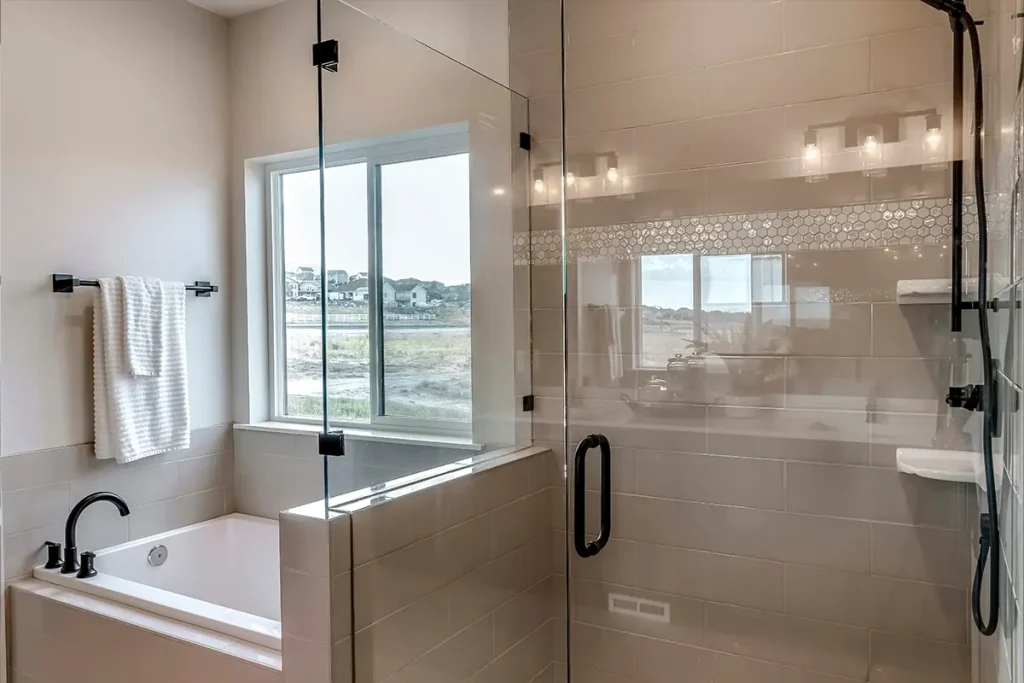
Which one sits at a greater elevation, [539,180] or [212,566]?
[539,180]

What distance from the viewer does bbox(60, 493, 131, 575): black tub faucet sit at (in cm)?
220

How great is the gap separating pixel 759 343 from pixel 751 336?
0.10 ft

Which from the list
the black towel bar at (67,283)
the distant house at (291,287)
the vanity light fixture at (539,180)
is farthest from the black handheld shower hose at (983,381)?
the black towel bar at (67,283)

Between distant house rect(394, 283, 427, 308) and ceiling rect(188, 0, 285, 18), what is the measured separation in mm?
1544

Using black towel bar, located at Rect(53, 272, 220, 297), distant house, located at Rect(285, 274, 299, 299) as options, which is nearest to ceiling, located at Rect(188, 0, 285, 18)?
distant house, located at Rect(285, 274, 299, 299)

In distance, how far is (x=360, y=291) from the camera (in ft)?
6.77

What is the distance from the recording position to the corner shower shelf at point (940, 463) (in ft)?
5.65

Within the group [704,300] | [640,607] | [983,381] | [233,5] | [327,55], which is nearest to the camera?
[983,381]

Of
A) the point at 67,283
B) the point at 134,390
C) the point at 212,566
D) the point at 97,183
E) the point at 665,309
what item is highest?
the point at 97,183

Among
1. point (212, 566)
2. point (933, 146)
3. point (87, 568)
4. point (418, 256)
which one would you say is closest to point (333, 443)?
point (418, 256)

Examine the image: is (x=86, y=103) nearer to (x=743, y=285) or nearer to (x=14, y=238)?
(x=14, y=238)

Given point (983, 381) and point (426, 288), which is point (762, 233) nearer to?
point (983, 381)

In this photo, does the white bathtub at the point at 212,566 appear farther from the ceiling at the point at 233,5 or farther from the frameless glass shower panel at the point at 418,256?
the ceiling at the point at 233,5

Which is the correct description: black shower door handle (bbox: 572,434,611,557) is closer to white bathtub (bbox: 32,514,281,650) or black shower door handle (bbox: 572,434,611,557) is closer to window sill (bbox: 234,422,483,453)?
window sill (bbox: 234,422,483,453)
